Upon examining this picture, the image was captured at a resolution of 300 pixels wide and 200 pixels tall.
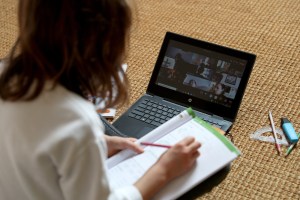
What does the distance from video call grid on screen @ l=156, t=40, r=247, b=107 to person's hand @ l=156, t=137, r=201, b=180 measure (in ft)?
0.80

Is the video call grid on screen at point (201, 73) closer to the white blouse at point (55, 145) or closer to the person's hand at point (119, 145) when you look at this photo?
the person's hand at point (119, 145)

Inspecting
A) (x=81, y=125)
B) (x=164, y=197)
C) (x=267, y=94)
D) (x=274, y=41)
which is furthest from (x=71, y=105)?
(x=274, y=41)

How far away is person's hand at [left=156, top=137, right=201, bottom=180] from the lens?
89 centimetres

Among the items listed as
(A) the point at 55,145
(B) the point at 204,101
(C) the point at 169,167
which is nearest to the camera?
(A) the point at 55,145

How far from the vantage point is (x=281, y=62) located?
1.41 meters

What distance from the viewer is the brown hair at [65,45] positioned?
0.66 m

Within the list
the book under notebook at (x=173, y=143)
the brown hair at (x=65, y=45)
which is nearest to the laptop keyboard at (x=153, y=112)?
the book under notebook at (x=173, y=143)

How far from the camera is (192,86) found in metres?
1.16

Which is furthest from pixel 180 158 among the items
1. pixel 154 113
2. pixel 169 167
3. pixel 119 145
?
pixel 154 113

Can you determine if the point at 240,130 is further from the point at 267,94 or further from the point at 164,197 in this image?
the point at 164,197

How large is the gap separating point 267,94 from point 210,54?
10.2 inches

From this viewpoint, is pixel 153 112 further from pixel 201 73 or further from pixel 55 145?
pixel 55 145

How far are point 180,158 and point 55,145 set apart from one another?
33 cm

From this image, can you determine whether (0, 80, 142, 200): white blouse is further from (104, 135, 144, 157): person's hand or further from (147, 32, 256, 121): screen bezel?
(147, 32, 256, 121): screen bezel
